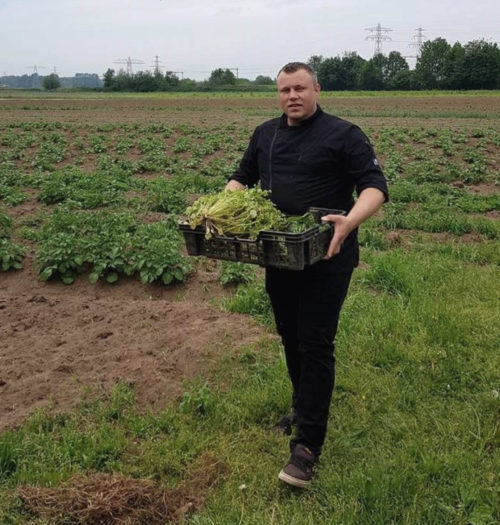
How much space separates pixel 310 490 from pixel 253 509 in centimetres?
36

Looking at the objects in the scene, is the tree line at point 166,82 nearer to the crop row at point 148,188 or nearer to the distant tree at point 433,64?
the distant tree at point 433,64

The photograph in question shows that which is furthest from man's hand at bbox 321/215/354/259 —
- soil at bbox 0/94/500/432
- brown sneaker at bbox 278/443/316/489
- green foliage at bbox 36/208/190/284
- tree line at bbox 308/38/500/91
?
tree line at bbox 308/38/500/91

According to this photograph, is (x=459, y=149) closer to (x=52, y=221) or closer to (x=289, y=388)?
(x=52, y=221)

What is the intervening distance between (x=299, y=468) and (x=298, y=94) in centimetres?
212

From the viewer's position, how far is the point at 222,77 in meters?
104

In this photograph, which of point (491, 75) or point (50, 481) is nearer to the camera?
point (50, 481)

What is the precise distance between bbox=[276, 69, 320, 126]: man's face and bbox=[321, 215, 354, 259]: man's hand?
0.67m

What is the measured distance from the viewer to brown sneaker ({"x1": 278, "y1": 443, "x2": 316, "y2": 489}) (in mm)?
3250

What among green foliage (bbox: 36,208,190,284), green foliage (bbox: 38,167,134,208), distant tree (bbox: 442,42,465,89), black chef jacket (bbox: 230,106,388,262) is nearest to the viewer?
black chef jacket (bbox: 230,106,388,262)

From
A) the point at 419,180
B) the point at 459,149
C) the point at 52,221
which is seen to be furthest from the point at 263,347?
the point at 459,149

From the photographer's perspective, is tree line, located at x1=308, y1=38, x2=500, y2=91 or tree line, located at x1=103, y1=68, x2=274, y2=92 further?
tree line, located at x1=103, y1=68, x2=274, y2=92

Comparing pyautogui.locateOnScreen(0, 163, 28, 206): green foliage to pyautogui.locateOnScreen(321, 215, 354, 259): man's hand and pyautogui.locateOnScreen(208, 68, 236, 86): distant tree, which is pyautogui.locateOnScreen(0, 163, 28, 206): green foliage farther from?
pyautogui.locateOnScreen(208, 68, 236, 86): distant tree

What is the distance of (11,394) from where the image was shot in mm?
4363

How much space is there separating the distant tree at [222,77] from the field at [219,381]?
99.0 metres
